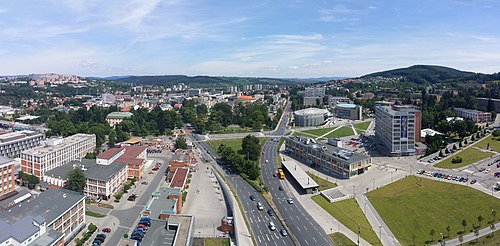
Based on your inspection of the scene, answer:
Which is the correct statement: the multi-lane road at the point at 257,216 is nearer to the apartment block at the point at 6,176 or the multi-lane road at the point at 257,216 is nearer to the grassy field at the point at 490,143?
the apartment block at the point at 6,176

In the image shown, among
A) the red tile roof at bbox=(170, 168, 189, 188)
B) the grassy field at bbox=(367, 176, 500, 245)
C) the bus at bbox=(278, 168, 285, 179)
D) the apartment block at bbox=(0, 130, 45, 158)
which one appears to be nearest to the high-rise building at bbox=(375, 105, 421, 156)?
the grassy field at bbox=(367, 176, 500, 245)

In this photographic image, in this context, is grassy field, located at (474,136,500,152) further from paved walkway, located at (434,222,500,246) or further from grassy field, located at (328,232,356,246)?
grassy field, located at (328,232,356,246)

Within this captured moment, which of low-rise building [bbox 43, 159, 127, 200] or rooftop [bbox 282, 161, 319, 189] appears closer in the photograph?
low-rise building [bbox 43, 159, 127, 200]

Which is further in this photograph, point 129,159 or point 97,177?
point 129,159

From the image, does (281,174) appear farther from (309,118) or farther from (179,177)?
(309,118)

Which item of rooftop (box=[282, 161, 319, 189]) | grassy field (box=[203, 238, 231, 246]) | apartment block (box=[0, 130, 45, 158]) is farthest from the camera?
apartment block (box=[0, 130, 45, 158])

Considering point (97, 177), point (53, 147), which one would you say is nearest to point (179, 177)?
point (97, 177)
